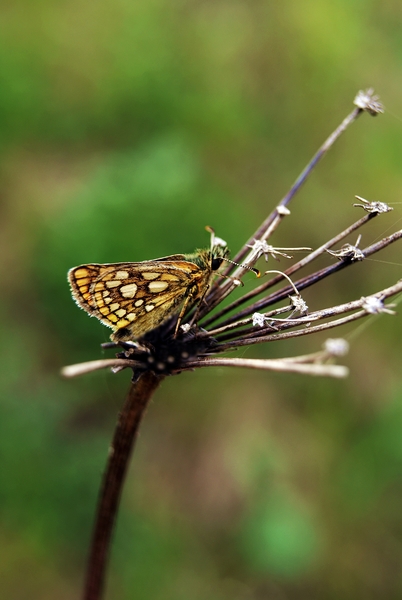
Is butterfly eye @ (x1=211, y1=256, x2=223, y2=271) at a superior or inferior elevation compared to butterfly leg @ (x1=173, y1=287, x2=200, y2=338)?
superior

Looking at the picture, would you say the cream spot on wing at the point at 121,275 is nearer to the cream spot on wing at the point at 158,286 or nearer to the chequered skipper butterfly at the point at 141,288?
the chequered skipper butterfly at the point at 141,288

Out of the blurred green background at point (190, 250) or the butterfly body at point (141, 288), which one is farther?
the blurred green background at point (190, 250)

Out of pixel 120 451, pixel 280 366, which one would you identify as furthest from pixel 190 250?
pixel 280 366

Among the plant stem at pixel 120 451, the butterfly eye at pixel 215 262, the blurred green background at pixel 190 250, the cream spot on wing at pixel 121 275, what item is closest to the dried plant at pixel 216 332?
the plant stem at pixel 120 451

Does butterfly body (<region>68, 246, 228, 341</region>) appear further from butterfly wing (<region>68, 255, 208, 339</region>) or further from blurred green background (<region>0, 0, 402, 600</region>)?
blurred green background (<region>0, 0, 402, 600</region>)

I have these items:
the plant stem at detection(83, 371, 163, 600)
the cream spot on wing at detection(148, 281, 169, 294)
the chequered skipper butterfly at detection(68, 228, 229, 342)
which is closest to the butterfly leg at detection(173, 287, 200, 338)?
the chequered skipper butterfly at detection(68, 228, 229, 342)

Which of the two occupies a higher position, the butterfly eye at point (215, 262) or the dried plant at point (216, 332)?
the butterfly eye at point (215, 262)

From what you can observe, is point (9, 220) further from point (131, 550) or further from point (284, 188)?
point (131, 550)

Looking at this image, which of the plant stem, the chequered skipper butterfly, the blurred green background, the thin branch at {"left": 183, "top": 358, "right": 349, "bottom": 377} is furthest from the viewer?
the blurred green background

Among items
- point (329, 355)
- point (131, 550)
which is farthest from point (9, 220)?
point (329, 355)
